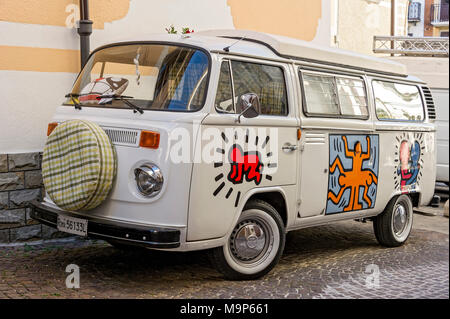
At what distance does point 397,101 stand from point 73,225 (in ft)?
15.1

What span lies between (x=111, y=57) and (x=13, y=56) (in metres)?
1.61

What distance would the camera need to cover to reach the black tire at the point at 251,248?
19.3ft

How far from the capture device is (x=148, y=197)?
543cm

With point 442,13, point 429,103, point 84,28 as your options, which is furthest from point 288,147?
point 429,103

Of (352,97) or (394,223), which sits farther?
(394,223)

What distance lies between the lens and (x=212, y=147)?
5.58m

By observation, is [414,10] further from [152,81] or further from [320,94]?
[152,81]

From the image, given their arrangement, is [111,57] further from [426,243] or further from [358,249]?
[426,243]

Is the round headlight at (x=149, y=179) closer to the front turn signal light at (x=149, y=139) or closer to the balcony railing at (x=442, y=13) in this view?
the front turn signal light at (x=149, y=139)

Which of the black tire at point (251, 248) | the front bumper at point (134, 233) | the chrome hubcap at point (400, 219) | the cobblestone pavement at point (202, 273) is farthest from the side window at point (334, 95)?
the front bumper at point (134, 233)

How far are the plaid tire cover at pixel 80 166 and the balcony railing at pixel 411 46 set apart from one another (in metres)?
12.4

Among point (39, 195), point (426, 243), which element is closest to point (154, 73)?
point (39, 195)

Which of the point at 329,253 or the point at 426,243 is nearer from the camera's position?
the point at 329,253

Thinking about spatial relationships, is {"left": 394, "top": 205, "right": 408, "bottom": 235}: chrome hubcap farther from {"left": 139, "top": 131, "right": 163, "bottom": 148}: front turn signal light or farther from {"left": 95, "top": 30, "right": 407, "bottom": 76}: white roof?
{"left": 139, "top": 131, "right": 163, "bottom": 148}: front turn signal light
